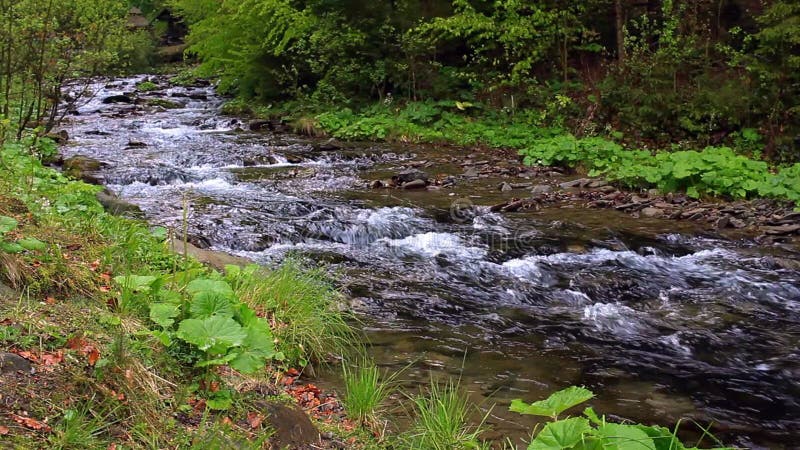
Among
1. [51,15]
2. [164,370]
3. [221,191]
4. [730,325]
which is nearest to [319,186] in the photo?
[221,191]

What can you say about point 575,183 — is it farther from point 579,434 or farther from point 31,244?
point 579,434

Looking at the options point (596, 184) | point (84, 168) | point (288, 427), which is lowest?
point (596, 184)

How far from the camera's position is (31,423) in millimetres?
2545

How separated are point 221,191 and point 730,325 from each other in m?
7.80

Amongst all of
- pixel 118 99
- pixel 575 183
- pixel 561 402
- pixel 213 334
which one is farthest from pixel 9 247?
pixel 118 99

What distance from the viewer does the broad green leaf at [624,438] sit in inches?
89.6

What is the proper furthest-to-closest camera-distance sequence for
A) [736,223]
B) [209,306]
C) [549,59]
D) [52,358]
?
1. [549,59]
2. [736,223]
3. [209,306]
4. [52,358]

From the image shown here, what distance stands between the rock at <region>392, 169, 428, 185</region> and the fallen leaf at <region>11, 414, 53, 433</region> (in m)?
9.31

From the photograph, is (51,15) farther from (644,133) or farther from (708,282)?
(644,133)

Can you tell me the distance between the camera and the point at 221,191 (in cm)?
1089

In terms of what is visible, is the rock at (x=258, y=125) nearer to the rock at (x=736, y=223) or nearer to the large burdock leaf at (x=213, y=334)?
the rock at (x=736, y=223)

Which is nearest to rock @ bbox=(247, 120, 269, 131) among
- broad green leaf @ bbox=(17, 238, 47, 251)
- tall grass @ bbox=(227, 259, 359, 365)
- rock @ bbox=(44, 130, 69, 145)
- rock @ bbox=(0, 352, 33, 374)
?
rock @ bbox=(44, 130, 69, 145)

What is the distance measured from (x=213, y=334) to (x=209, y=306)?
29 cm

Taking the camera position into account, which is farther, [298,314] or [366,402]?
[298,314]
